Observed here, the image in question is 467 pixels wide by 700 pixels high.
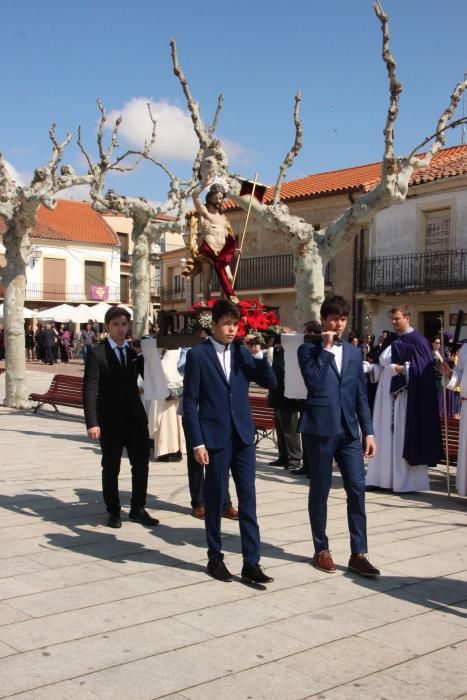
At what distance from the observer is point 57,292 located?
5184 cm

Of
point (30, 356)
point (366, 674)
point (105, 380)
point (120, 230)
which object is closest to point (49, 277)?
point (120, 230)

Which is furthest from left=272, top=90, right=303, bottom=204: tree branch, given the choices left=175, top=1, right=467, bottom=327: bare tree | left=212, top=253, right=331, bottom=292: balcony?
left=212, top=253, right=331, bottom=292: balcony

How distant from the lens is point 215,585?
5.02m

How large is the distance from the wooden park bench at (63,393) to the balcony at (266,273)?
14.7 meters

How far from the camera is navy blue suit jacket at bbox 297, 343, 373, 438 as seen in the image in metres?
5.32

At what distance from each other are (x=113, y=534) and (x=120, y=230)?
5350cm

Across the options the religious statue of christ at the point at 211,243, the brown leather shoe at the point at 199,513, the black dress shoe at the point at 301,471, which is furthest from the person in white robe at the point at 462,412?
the brown leather shoe at the point at 199,513

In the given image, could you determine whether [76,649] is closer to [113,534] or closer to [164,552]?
[164,552]

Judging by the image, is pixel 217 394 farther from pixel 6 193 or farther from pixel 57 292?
pixel 57 292

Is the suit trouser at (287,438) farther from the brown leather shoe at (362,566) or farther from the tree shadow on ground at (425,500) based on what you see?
the brown leather shoe at (362,566)

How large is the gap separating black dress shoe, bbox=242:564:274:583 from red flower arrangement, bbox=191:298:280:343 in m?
3.18

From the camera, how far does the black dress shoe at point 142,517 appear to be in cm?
660

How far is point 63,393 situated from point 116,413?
8921mm

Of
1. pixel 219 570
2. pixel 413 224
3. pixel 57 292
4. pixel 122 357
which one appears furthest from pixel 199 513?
pixel 57 292
